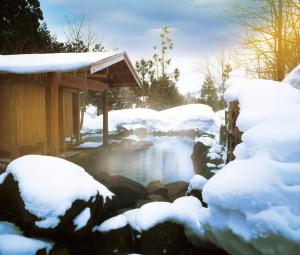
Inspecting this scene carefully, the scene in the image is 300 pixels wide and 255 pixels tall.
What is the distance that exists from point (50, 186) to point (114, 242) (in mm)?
1377

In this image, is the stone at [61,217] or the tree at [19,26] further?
the tree at [19,26]

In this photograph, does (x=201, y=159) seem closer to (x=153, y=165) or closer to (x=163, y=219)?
(x=153, y=165)

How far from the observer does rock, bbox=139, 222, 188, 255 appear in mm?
5285

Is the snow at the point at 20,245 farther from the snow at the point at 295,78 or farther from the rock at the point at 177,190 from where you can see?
the snow at the point at 295,78

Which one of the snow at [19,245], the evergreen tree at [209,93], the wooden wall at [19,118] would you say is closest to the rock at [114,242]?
the snow at [19,245]

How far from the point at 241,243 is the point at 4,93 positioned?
8.64 m

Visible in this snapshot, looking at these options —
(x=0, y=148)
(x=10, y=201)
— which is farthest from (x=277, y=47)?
(x=0, y=148)

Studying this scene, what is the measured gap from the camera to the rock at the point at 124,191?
737 centimetres

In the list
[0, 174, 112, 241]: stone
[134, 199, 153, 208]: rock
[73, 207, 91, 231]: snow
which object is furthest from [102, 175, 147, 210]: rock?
[73, 207, 91, 231]: snow

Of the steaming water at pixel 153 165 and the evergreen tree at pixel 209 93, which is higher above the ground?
the evergreen tree at pixel 209 93

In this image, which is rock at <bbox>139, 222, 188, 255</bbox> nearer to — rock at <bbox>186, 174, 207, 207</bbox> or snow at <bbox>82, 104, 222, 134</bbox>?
rock at <bbox>186, 174, 207, 207</bbox>

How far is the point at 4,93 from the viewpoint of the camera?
403 inches

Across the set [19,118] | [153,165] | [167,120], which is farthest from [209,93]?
[19,118]

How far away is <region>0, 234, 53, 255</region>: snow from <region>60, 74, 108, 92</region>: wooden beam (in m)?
5.57
